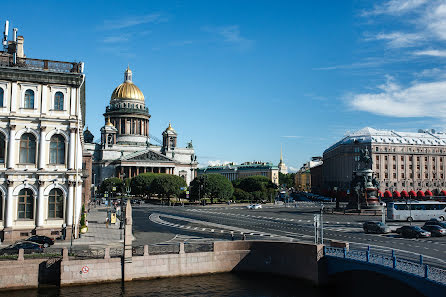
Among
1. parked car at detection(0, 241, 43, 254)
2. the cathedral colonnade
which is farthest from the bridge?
the cathedral colonnade

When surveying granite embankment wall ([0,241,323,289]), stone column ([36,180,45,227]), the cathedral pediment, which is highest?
the cathedral pediment

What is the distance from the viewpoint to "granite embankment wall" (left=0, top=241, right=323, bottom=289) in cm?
3069

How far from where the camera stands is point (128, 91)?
166 m

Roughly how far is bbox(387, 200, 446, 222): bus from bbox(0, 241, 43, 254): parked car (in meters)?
46.1

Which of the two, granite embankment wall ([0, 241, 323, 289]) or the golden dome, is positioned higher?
the golden dome

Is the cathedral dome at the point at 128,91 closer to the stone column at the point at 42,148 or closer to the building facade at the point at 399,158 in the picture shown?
the building facade at the point at 399,158

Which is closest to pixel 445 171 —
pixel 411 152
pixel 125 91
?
pixel 411 152

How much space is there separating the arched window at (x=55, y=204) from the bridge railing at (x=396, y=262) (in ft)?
80.7

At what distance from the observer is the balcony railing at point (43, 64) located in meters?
42.0

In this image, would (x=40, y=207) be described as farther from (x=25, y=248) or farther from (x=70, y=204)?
(x=25, y=248)

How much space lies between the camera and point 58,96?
1672 inches

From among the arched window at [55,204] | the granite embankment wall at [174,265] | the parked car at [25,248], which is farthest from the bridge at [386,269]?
the arched window at [55,204]

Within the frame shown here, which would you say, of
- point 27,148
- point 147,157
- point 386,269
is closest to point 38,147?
point 27,148

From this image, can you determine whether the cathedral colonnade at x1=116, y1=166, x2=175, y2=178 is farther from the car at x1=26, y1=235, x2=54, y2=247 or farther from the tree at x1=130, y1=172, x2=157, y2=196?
the car at x1=26, y1=235, x2=54, y2=247
